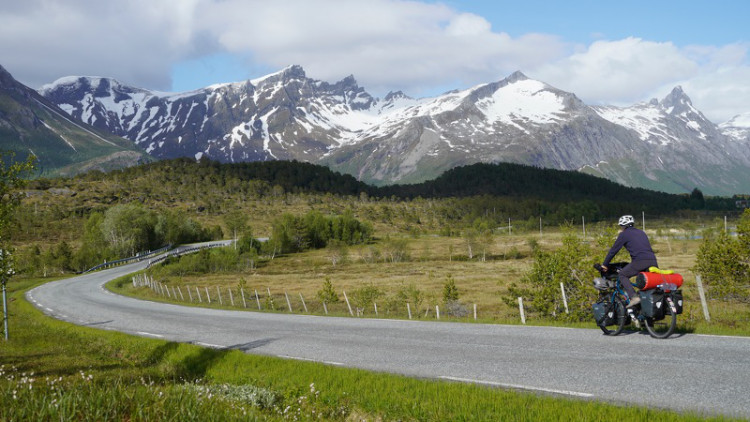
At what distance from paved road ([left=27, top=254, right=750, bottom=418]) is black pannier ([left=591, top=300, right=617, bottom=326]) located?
0.38m

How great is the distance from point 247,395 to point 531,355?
244 inches

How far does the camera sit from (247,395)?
9.19 metres

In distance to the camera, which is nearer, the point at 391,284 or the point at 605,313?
the point at 605,313

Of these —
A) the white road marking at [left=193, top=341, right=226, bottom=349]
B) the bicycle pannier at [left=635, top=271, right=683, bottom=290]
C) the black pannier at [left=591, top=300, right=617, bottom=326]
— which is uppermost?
the bicycle pannier at [left=635, top=271, right=683, bottom=290]

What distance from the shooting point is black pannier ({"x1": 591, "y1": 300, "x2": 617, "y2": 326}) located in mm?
12820

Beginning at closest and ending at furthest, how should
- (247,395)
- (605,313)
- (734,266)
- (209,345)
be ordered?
(247,395) → (605,313) → (209,345) → (734,266)

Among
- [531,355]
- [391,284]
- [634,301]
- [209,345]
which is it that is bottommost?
[391,284]

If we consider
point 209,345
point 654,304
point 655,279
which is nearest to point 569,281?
point 655,279

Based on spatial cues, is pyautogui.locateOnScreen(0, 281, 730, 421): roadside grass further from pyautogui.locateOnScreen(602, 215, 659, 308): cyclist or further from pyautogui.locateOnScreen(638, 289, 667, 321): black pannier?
pyautogui.locateOnScreen(602, 215, 659, 308): cyclist

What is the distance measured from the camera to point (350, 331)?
17.9 meters

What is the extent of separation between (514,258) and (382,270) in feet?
101

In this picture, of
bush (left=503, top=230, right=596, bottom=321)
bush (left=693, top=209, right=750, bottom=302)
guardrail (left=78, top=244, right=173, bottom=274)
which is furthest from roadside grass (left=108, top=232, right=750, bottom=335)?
guardrail (left=78, top=244, right=173, bottom=274)

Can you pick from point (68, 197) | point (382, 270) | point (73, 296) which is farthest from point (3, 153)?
point (68, 197)

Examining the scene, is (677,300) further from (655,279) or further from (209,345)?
(209,345)
